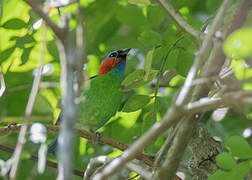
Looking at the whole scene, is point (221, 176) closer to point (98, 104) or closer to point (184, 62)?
point (184, 62)

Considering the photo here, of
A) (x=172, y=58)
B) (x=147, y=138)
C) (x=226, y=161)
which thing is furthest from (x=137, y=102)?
(x=147, y=138)

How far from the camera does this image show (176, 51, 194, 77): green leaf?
240 cm

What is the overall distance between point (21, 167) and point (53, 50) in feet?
3.33

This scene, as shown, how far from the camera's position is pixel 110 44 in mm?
3393

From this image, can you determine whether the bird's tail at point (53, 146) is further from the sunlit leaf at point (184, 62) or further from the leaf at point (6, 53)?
the sunlit leaf at point (184, 62)

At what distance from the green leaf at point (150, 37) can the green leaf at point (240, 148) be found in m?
0.84

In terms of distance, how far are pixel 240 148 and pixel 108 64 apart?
7.91 ft

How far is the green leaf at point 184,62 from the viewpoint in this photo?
2.40 m

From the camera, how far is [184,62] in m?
2.41

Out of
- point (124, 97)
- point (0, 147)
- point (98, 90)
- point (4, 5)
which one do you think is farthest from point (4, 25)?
point (124, 97)

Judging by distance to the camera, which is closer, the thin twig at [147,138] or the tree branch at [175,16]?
the thin twig at [147,138]

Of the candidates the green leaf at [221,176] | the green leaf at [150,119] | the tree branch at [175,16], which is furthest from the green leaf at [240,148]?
the green leaf at [150,119]

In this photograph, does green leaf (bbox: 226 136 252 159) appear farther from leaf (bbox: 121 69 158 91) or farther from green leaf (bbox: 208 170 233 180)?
leaf (bbox: 121 69 158 91)

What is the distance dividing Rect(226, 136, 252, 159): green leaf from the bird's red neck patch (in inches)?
89.2
